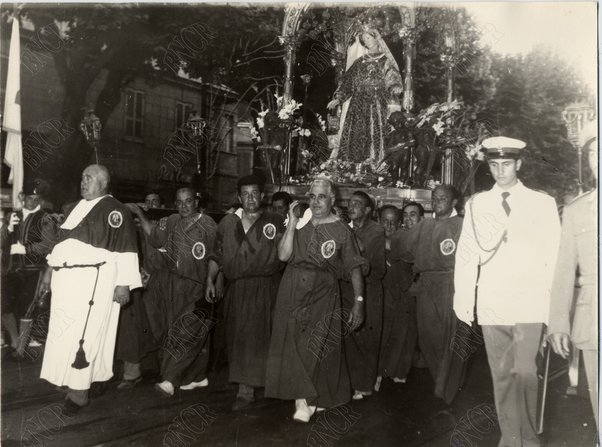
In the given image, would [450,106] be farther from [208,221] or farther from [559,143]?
[208,221]

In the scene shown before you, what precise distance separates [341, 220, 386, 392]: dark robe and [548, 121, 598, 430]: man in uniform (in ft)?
7.25

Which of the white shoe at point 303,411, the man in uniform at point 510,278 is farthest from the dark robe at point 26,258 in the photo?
the man in uniform at point 510,278

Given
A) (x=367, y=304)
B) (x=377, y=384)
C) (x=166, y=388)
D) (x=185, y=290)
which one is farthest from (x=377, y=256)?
(x=166, y=388)

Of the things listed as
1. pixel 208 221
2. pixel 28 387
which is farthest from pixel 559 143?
pixel 28 387

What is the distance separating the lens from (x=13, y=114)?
5.62 metres

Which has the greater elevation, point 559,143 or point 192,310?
point 559,143

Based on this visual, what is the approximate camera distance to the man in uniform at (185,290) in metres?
5.51

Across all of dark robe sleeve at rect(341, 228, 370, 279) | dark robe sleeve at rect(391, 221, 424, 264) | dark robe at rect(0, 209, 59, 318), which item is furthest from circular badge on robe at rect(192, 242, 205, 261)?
dark robe sleeve at rect(391, 221, 424, 264)

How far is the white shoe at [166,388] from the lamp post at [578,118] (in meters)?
3.90

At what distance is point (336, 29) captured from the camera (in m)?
9.75

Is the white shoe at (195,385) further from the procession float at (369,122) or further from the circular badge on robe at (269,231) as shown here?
the procession float at (369,122)

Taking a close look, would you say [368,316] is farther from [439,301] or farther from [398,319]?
[439,301]

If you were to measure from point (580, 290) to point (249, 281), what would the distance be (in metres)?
2.76

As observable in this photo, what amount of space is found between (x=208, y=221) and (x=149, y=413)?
6.08 feet
